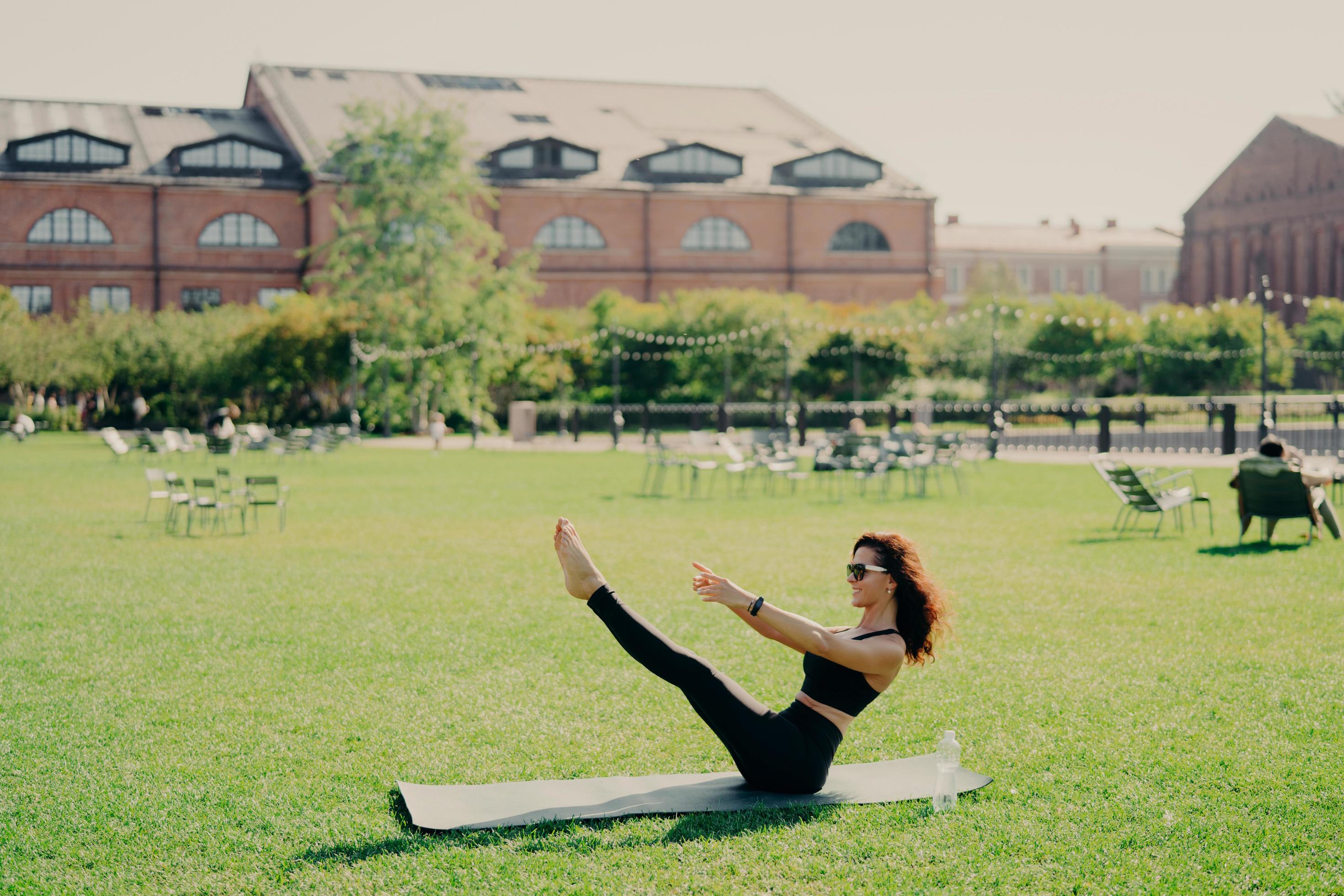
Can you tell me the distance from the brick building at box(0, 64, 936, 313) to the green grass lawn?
41.3 m

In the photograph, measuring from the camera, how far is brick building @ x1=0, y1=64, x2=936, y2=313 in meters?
51.4

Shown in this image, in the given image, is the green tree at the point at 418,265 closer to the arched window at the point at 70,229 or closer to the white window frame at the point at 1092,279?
the arched window at the point at 70,229

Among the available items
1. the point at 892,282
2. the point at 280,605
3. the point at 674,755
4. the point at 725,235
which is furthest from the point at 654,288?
the point at 674,755

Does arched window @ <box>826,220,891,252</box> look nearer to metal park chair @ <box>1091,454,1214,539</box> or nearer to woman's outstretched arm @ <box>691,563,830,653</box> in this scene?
metal park chair @ <box>1091,454,1214,539</box>

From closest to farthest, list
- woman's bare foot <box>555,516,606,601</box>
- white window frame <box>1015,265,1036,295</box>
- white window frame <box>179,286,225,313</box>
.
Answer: woman's bare foot <box>555,516,606,601</box> → white window frame <box>179,286,225,313</box> → white window frame <box>1015,265,1036,295</box>

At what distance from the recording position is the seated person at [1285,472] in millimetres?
12539

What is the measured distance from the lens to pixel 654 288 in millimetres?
55500

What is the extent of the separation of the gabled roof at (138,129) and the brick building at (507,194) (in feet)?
0.33

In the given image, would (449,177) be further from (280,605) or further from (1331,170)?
(1331,170)

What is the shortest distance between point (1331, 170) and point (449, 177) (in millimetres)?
41653

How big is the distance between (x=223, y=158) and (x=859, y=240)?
87.2ft

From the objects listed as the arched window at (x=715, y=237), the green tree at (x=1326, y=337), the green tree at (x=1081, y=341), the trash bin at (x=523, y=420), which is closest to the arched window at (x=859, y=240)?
the arched window at (x=715, y=237)

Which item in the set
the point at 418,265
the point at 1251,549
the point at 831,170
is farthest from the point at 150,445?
the point at 831,170

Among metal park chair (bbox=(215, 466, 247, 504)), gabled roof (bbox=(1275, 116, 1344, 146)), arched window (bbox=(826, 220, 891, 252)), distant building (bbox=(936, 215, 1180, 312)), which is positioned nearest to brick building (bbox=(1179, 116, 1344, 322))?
gabled roof (bbox=(1275, 116, 1344, 146))
